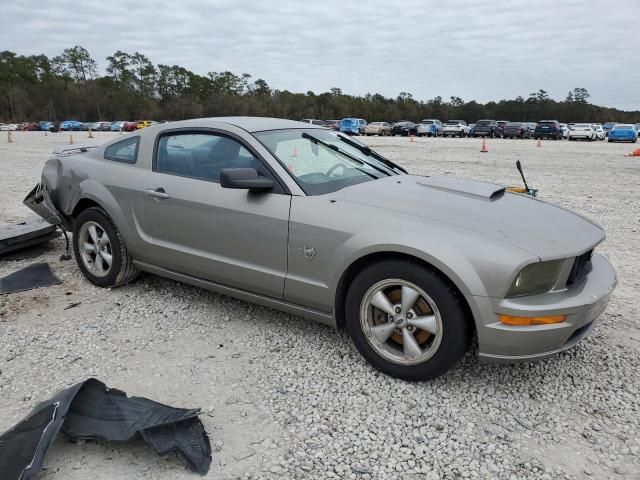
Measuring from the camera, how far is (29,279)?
4625mm

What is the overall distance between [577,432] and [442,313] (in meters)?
0.90

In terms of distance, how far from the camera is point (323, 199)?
10.3 ft

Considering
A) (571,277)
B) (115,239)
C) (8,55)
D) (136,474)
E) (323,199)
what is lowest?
(136,474)

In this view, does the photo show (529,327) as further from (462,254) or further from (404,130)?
(404,130)

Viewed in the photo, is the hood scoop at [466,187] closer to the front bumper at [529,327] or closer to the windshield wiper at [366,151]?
the windshield wiper at [366,151]

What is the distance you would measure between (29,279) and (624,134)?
3863 centimetres

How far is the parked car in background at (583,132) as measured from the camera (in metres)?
36.9

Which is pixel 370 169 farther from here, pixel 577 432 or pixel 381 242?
pixel 577 432

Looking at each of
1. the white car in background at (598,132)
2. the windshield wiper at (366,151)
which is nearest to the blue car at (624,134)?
the white car in background at (598,132)

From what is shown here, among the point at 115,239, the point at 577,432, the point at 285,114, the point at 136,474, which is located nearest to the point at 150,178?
the point at 115,239

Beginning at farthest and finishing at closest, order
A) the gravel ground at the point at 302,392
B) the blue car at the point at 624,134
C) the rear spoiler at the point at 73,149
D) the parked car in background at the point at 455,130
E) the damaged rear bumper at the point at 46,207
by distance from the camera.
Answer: the parked car in background at the point at 455,130 → the blue car at the point at 624,134 → the rear spoiler at the point at 73,149 → the damaged rear bumper at the point at 46,207 → the gravel ground at the point at 302,392

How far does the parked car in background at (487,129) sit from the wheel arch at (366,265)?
43.6 metres

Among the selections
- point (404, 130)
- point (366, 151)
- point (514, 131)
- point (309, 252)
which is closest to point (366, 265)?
point (309, 252)

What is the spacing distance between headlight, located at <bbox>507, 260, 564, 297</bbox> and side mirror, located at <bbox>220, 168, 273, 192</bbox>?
5.39 feet
